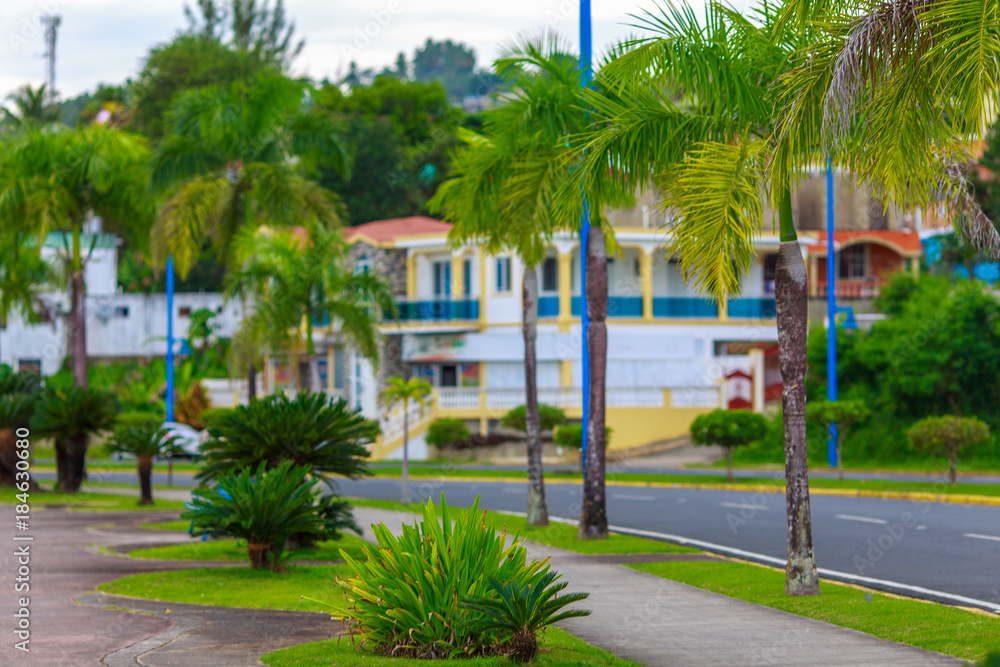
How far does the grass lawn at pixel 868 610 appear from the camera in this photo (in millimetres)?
9375

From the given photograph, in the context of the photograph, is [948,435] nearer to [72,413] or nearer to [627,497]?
[627,497]

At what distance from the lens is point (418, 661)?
8508 millimetres

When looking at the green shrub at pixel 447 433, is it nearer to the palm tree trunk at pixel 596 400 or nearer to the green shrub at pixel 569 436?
the green shrub at pixel 569 436

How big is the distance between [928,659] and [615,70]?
661 cm

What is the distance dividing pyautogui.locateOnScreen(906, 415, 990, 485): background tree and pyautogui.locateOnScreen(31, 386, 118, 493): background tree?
17.3 meters

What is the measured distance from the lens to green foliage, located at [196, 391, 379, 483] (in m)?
15.9

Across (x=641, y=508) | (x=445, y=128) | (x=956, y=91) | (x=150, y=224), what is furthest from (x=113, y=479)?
(x=445, y=128)

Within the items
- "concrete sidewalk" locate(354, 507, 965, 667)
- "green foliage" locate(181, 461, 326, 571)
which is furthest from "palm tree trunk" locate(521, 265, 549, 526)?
"concrete sidewalk" locate(354, 507, 965, 667)

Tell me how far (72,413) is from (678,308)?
26.8 meters

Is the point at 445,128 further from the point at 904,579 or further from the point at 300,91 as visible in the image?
the point at 904,579

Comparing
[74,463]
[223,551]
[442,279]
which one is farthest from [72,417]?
[442,279]

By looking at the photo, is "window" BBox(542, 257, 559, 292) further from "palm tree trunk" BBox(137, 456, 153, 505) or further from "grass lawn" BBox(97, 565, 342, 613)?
"grass lawn" BBox(97, 565, 342, 613)

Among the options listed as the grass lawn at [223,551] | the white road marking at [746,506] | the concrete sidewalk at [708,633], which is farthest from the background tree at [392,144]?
the concrete sidewalk at [708,633]

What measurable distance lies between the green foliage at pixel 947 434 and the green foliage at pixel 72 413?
17.3m
